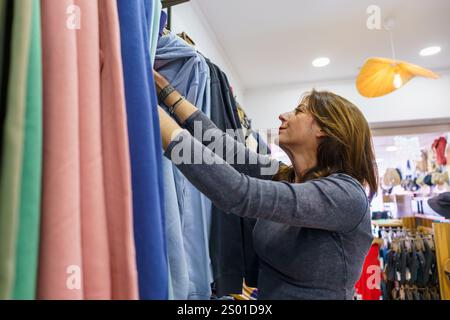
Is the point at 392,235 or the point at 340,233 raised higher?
the point at 340,233

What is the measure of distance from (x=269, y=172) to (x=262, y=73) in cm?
212

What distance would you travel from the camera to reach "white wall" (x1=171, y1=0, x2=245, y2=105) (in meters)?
1.50

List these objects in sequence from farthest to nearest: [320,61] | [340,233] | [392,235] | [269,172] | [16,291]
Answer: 1. [392,235]
2. [320,61]
3. [269,172]
4. [340,233]
5. [16,291]

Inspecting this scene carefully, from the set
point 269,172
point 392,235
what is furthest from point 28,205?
point 392,235

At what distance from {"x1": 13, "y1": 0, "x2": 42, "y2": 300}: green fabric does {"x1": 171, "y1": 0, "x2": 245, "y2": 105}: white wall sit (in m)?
1.25

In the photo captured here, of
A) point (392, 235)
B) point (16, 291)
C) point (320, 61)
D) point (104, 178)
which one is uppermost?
point (320, 61)

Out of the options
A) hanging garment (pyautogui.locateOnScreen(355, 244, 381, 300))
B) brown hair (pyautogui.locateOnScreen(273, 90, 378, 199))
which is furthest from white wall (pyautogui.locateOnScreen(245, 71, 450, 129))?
brown hair (pyautogui.locateOnScreen(273, 90, 378, 199))

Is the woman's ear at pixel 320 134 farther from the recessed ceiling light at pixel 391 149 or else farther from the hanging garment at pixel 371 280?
the recessed ceiling light at pixel 391 149

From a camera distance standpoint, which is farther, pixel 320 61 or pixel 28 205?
pixel 320 61

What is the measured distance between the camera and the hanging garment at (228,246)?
0.72 m

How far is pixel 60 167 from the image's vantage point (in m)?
0.28

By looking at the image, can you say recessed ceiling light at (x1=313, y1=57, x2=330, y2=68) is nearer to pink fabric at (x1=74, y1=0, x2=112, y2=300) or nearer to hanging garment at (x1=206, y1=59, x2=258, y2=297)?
hanging garment at (x1=206, y1=59, x2=258, y2=297)

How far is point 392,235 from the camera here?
9.04 feet

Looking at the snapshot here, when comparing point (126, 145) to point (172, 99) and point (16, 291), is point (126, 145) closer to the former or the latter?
point (16, 291)
